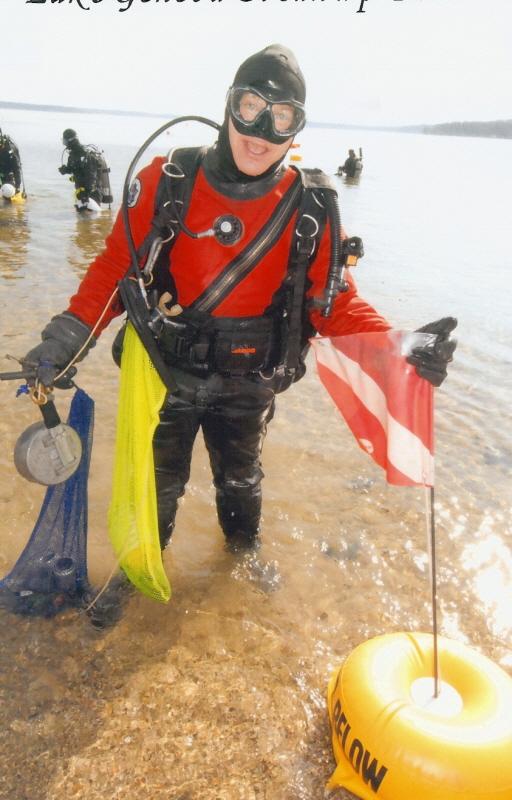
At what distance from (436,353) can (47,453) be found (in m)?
1.81

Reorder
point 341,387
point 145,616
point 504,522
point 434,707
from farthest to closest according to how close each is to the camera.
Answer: point 504,522 < point 145,616 < point 341,387 < point 434,707

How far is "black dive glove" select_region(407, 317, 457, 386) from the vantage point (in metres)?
2.27

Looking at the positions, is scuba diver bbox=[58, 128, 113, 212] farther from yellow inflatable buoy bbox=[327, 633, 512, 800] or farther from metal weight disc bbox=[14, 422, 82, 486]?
yellow inflatable buoy bbox=[327, 633, 512, 800]

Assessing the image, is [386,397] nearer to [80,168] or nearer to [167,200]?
[167,200]

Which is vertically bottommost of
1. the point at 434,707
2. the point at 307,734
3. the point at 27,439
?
the point at 307,734

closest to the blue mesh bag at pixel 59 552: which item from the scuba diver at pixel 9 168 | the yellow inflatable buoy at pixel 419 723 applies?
the yellow inflatable buoy at pixel 419 723

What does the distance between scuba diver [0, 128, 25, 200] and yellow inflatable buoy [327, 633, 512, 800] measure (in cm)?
1635

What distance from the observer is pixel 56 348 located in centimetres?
249

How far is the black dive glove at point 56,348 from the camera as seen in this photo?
243 cm

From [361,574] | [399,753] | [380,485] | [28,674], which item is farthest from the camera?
[380,485]

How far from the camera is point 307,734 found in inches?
102

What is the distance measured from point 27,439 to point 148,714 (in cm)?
143

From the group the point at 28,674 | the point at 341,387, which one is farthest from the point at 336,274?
the point at 28,674

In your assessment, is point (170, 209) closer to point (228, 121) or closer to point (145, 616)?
point (228, 121)
